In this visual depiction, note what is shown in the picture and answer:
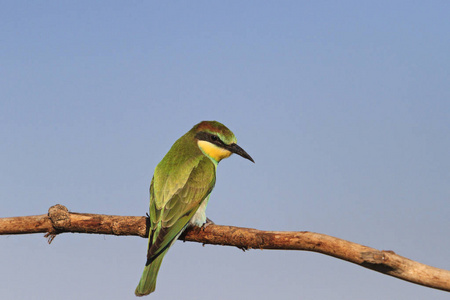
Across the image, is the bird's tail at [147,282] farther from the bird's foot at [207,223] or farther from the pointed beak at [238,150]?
the pointed beak at [238,150]

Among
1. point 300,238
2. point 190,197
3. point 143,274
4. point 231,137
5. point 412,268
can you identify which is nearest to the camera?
point 412,268

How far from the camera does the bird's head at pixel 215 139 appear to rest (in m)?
5.25

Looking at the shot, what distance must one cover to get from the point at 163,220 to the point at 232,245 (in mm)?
668

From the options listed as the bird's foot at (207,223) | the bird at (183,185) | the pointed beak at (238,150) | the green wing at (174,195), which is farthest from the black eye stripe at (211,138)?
the bird's foot at (207,223)

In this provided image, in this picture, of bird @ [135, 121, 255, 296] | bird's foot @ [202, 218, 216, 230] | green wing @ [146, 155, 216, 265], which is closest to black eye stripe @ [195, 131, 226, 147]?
bird @ [135, 121, 255, 296]

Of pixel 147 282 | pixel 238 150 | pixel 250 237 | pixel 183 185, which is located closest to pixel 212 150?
pixel 238 150

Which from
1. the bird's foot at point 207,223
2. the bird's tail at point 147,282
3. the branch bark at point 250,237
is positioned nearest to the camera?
the branch bark at point 250,237

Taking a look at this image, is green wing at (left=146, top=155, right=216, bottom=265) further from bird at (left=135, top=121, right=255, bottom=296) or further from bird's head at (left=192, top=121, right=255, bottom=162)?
bird's head at (left=192, top=121, right=255, bottom=162)

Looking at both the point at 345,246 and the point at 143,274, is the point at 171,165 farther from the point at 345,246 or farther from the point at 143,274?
the point at 345,246

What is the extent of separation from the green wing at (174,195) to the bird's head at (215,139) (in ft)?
0.74

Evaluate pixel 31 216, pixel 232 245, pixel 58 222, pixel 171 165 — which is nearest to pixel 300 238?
pixel 232 245

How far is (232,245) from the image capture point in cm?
444

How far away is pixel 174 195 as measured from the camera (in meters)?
4.58

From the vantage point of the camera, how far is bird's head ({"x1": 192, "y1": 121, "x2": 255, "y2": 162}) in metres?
5.25
